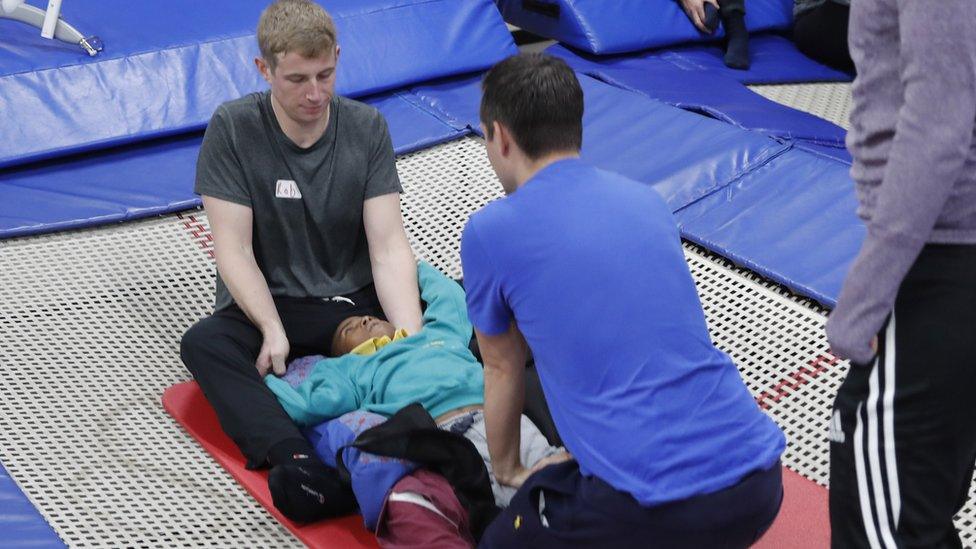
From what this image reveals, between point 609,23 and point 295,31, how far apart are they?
2475mm

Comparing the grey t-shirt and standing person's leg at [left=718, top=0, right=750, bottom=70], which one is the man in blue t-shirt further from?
standing person's leg at [left=718, top=0, right=750, bottom=70]

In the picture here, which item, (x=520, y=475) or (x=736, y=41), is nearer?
(x=520, y=475)

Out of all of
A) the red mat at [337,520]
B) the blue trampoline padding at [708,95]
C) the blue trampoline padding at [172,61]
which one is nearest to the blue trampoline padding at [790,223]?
the blue trampoline padding at [708,95]

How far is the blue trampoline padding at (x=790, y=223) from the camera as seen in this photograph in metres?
3.12

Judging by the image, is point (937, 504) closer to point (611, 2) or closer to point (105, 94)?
point (105, 94)

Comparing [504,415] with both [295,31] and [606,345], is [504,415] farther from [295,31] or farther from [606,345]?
[295,31]

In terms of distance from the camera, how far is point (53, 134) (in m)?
3.64

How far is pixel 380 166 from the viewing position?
2777 millimetres

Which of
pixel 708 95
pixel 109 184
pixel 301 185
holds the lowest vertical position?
pixel 708 95

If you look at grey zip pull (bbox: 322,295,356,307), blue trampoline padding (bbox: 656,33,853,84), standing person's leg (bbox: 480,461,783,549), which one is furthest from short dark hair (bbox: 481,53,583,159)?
blue trampoline padding (bbox: 656,33,853,84)

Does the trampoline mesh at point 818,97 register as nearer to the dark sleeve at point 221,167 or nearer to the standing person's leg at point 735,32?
the standing person's leg at point 735,32

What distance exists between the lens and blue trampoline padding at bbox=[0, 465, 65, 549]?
219 cm

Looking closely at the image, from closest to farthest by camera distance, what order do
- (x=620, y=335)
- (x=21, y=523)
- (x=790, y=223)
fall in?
(x=620, y=335) < (x=21, y=523) < (x=790, y=223)

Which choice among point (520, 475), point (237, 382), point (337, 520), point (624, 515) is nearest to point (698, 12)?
point (237, 382)
